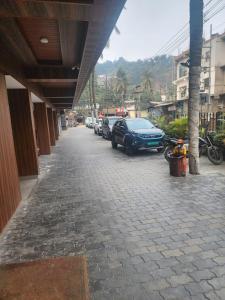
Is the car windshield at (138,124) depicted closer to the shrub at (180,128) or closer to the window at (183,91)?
the shrub at (180,128)

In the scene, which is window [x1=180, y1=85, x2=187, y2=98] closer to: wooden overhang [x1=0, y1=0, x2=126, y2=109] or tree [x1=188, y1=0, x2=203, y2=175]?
tree [x1=188, y1=0, x2=203, y2=175]

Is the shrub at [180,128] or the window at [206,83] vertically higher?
the window at [206,83]

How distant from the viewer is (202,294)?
8.00 ft

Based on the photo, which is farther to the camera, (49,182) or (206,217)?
(49,182)

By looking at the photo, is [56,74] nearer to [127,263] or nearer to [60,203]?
[60,203]

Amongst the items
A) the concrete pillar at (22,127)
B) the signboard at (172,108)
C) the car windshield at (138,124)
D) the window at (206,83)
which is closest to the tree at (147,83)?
the window at (206,83)

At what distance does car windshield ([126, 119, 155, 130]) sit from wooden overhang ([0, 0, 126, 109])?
4986mm

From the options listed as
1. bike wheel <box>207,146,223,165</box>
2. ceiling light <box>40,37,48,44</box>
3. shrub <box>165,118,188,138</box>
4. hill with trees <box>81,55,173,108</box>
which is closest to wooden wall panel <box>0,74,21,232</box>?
ceiling light <box>40,37,48,44</box>

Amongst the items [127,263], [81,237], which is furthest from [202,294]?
[81,237]

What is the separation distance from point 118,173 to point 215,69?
25.3 meters

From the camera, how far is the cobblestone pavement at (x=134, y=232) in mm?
2650

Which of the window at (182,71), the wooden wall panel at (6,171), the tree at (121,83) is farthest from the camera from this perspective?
the tree at (121,83)

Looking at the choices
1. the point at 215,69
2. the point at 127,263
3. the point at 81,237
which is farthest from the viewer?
the point at 215,69

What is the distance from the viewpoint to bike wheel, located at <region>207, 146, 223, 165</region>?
306 inches
